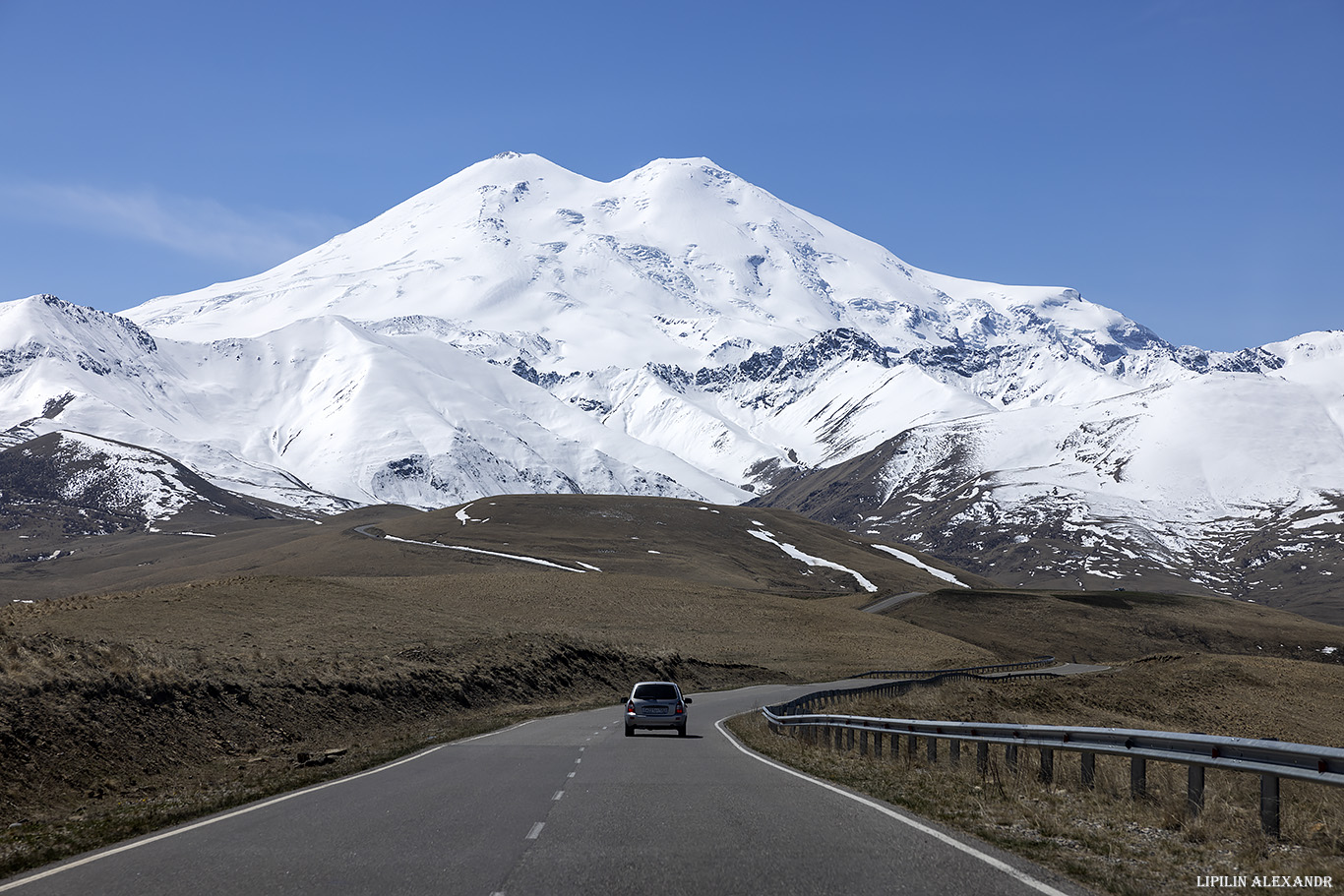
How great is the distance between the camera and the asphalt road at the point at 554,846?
10367 millimetres

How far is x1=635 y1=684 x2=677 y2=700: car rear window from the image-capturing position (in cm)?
3222

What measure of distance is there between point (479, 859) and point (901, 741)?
51.4 feet

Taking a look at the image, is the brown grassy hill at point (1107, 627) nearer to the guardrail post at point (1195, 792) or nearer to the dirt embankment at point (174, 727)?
the dirt embankment at point (174, 727)

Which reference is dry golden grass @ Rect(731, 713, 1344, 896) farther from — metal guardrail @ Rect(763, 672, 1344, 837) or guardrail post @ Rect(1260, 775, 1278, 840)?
metal guardrail @ Rect(763, 672, 1344, 837)

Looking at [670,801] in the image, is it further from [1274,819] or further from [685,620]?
[685,620]

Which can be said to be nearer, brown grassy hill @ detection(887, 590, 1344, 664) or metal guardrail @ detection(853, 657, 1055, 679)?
metal guardrail @ detection(853, 657, 1055, 679)

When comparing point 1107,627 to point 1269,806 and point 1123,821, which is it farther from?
point 1269,806

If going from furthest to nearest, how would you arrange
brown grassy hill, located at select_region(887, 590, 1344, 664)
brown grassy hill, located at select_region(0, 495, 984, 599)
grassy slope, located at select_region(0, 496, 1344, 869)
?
brown grassy hill, located at select_region(0, 495, 984, 599)
brown grassy hill, located at select_region(887, 590, 1344, 664)
grassy slope, located at select_region(0, 496, 1344, 869)

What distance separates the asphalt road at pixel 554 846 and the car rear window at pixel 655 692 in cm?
1259

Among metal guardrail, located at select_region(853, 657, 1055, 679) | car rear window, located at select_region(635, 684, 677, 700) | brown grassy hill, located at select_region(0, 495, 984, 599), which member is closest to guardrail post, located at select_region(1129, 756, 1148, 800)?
car rear window, located at select_region(635, 684, 677, 700)

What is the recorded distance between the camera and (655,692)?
106 feet

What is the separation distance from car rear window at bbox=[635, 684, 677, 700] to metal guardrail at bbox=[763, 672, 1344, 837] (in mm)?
8237

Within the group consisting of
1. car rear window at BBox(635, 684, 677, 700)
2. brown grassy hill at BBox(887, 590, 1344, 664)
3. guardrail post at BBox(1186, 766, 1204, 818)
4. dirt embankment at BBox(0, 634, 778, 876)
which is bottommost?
dirt embankment at BBox(0, 634, 778, 876)

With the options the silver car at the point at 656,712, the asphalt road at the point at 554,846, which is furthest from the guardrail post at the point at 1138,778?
the silver car at the point at 656,712
